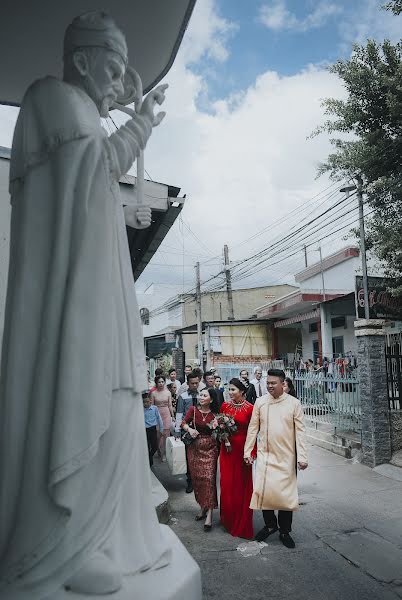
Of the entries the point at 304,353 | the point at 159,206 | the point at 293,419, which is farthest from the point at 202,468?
the point at 304,353

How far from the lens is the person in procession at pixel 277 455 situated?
14.6ft

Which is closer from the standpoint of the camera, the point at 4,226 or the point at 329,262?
the point at 4,226

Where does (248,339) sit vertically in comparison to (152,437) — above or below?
above

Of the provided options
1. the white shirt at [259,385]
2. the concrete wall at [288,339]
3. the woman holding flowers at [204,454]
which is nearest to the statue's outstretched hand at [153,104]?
the woman holding flowers at [204,454]

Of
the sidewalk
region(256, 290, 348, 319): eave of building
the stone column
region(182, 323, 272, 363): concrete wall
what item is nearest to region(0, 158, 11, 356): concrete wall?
the sidewalk

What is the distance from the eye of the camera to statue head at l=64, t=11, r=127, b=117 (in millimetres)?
1709

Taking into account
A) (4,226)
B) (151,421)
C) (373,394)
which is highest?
(4,226)

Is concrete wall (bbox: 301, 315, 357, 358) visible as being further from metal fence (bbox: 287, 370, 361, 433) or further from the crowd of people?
the crowd of people

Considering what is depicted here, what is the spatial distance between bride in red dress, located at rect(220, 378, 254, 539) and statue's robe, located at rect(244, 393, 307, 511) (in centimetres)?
21

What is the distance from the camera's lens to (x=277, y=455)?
4566 mm

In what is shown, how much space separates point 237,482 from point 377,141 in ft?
25.5

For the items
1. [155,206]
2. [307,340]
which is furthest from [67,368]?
[307,340]

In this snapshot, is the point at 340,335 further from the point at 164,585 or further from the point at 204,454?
the point at 164,585

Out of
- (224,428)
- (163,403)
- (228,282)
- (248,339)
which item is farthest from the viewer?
(228,282)
